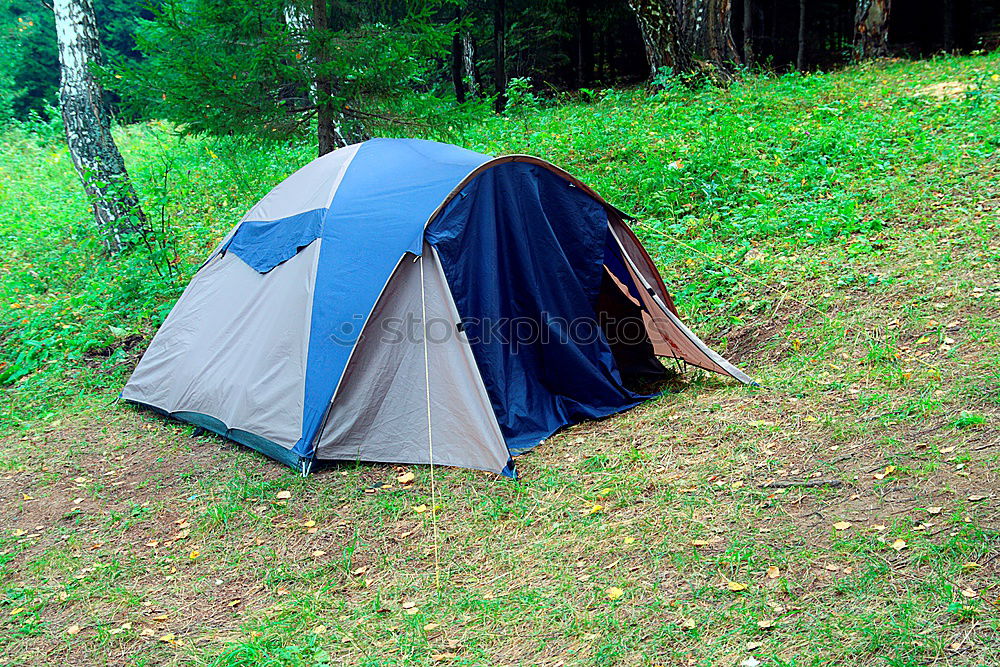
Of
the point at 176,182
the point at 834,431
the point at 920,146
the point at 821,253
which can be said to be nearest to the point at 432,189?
the point at 834,431

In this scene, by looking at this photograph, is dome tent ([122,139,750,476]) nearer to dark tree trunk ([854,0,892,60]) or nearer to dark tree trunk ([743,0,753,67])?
dark tree trunk ([854,0,892,60])

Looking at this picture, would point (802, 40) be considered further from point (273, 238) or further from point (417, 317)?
point (417, 317)

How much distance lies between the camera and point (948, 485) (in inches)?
152

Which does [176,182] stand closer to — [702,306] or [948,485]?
[702,306]

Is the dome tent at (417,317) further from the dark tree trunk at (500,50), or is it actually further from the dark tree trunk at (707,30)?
the dark tree trunk at (500,50)

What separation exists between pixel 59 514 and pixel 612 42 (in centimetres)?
1812

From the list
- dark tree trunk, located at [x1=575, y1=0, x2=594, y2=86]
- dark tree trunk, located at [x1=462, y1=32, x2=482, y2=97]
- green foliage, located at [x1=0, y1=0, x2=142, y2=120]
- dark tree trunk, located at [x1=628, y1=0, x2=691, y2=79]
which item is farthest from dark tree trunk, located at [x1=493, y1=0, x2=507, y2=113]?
green foliage, located at [x1=0, y1=0, x2=142, y2=120]

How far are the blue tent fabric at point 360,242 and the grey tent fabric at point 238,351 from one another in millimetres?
100

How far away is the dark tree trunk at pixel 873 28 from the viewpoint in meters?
13.7

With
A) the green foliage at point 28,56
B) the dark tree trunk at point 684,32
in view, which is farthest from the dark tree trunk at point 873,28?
the green foliage at point 28,56

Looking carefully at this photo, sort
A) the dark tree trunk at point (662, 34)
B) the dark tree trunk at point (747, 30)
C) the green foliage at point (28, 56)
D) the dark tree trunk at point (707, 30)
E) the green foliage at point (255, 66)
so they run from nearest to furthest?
the green foliage at point (255, 66)
the dark tree trunk at point (662, 34)
the dark tree trunk at point (707, 30)
the dark tree trunk at point (747, 30)
the green foliage at point (28, 56)

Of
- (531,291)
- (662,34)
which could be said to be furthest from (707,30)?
(531,291)
